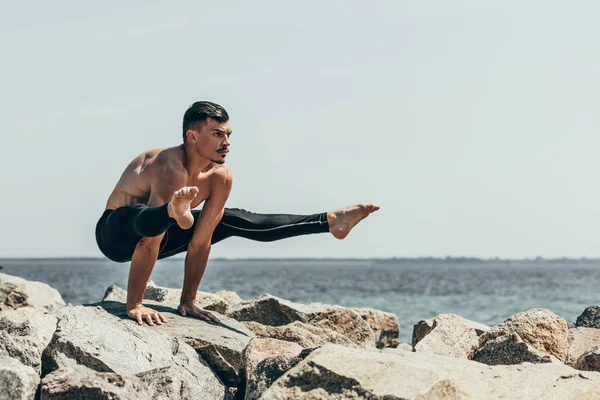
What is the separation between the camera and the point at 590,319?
769cm

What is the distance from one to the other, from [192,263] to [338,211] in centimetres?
133

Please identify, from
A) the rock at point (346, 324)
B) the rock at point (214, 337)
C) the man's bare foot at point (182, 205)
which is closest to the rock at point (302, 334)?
the rock at point (214, 337)

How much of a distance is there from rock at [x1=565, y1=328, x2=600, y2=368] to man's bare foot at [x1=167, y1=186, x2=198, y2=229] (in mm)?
2874

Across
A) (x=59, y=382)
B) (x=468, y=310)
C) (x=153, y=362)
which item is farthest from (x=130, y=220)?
(x=468, y=310)

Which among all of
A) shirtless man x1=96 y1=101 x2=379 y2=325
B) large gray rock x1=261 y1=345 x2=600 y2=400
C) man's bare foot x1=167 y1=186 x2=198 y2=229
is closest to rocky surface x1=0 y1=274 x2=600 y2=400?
large gray rock x1=261 y1=345 x2=600 y2=400

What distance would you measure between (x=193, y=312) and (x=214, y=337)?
797 mm

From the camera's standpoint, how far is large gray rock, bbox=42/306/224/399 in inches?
199

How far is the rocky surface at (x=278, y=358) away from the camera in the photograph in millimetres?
4043

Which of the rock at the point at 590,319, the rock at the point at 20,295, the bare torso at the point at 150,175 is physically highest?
the bare torso at the point at 150,175

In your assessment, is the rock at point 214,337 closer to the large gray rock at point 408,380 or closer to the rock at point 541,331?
the large gray rock at point 408,380

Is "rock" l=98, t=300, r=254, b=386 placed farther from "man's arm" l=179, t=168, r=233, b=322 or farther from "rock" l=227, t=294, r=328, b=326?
"rock" l=227, t=294, r=328, b=326

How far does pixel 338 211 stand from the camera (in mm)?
6395

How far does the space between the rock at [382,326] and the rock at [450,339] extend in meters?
2.19

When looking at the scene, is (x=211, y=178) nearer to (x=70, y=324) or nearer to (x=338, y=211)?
(x=338, y=211)
